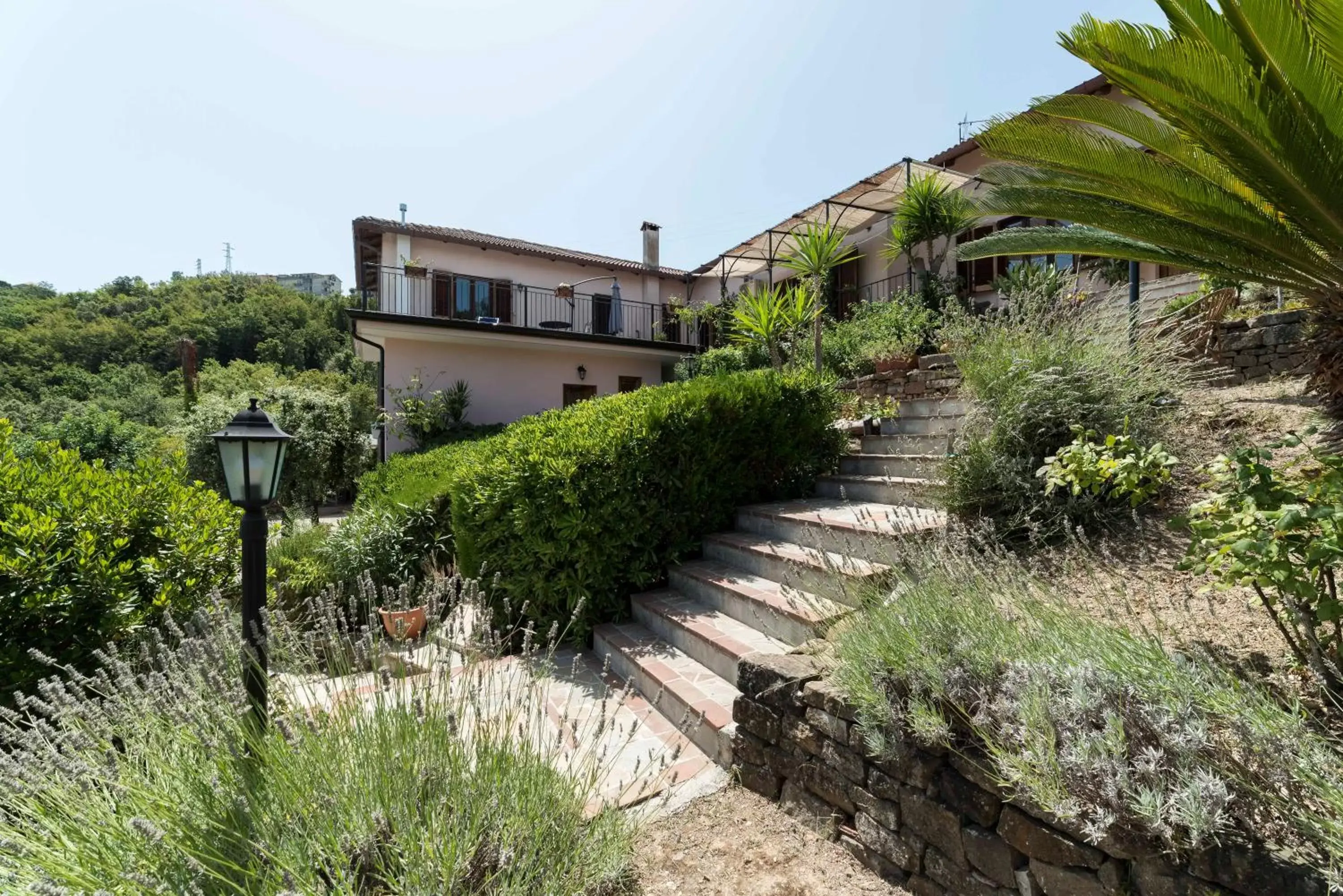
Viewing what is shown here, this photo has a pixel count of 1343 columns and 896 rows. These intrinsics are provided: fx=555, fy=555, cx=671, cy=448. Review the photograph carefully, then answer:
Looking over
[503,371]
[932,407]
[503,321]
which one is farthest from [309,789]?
[503,321]

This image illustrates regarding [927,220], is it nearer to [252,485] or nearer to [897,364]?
[897,364]

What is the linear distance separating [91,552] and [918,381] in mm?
8213

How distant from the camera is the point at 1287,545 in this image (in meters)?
1.77

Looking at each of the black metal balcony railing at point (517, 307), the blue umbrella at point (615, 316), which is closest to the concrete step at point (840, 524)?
the black metal balcony railing at point (517, 307)

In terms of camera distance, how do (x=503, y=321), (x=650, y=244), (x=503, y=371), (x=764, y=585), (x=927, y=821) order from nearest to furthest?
(x=927, y=821) → (x=764, y=585) → (x=503, y=371) → (x=503, y=321) → (x=650, y=244)

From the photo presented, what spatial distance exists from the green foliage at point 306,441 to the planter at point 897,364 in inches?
413

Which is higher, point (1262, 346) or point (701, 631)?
point (1262, 346)

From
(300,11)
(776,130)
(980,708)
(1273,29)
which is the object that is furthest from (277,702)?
(776,130)

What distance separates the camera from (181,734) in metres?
1.97

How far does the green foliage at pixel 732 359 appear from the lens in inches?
517

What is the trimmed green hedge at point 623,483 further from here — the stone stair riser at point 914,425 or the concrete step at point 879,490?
the stone stair riser at point 914,425

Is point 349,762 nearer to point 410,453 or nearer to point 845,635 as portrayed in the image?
point 845,635

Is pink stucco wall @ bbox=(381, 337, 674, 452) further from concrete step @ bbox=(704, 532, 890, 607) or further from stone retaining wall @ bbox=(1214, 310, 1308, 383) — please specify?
stone retaining wall @ bbox=(1214, 310, 1308, 383)

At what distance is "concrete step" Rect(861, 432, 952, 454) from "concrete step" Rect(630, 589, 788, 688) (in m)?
2.13
